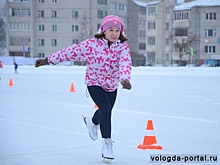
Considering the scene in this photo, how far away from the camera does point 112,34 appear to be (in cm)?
631

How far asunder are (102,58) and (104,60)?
0.03m

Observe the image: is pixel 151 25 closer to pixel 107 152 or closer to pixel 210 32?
pixel 210 32

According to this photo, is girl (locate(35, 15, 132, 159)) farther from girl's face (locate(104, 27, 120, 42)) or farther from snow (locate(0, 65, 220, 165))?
snow (locate(0, 65, 220, 165))

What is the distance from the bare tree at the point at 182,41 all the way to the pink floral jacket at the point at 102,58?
72476 mm

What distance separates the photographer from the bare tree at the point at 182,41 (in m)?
79.1

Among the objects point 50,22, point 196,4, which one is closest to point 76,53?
point 196,4

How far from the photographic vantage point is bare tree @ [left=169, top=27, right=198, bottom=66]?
79125 millimetres

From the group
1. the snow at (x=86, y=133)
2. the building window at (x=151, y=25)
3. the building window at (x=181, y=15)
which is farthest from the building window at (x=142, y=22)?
the snow at (x=86, y=133)

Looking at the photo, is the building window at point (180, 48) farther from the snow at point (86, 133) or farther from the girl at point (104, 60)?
the girl at point (104, 60)

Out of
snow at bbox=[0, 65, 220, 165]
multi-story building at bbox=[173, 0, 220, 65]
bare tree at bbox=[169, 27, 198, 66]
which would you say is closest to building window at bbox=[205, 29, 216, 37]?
multi-story building at bbox=[173, 0, 220, 65]

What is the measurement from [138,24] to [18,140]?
95.0 meters

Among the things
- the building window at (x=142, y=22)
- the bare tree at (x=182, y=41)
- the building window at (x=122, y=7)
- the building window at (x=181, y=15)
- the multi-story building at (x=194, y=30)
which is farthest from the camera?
the building window at (x=142, y=22)

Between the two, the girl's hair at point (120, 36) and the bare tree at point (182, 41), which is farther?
the bare tree at point (182, 41)

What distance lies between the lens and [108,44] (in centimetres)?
630
